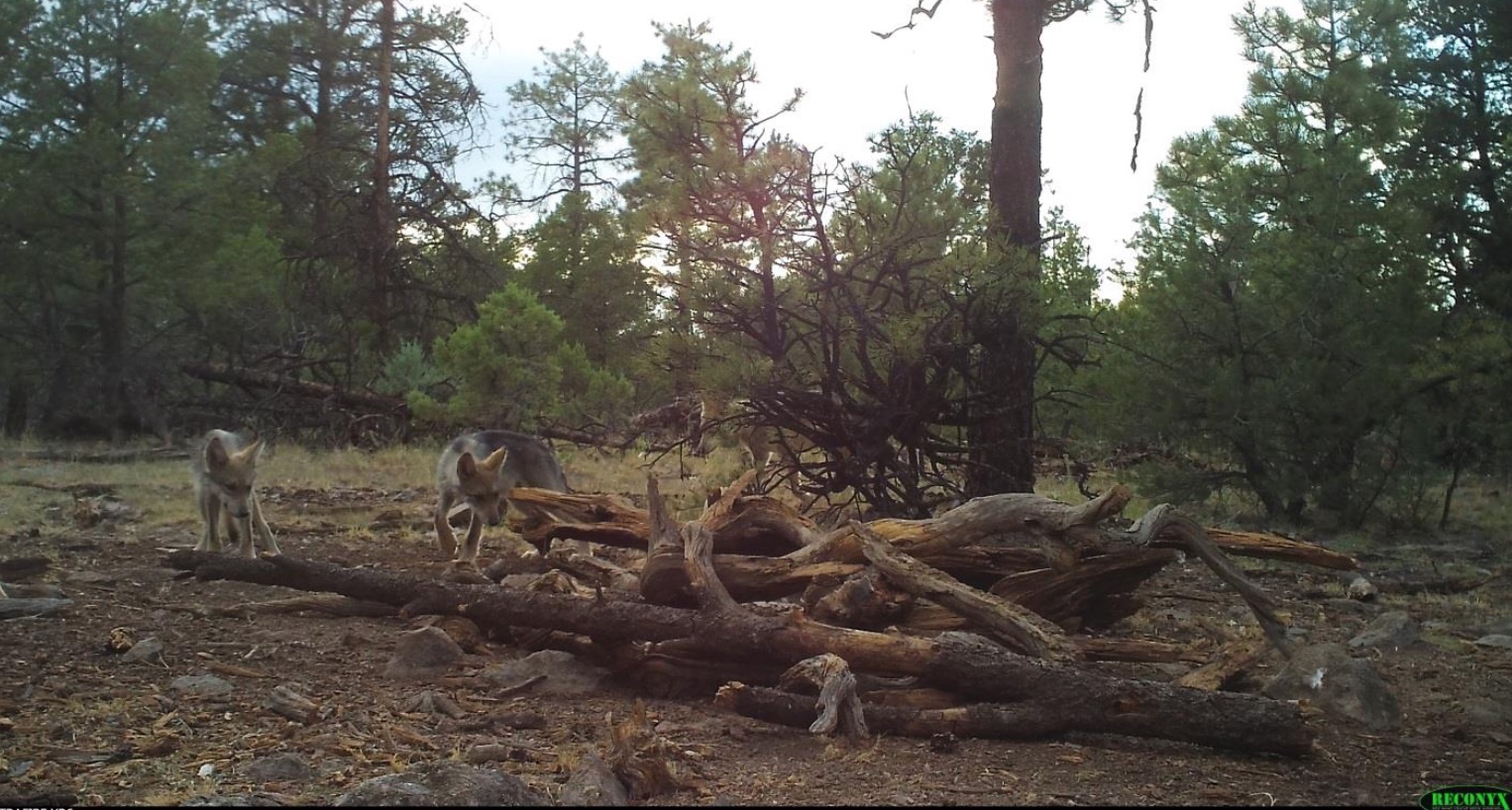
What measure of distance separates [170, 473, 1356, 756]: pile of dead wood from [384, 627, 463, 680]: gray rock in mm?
367

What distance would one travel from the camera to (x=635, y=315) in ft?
92.1

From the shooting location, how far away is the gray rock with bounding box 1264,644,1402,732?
5414 mm

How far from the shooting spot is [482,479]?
10.1 m

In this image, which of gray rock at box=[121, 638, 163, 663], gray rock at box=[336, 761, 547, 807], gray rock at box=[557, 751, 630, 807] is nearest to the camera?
gray rock at box=[336, 761, 547, 807]

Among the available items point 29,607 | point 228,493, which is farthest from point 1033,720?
point 228,493

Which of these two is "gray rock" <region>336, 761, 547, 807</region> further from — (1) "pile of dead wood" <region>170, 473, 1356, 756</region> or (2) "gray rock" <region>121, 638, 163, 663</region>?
(2) "gray rock" <region>121, 638, 163, 663</region>

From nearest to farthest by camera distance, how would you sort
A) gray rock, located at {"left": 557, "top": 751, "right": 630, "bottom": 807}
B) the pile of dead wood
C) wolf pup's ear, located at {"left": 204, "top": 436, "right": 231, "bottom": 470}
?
gray rock, located at {"left": 557, "top": 751, "right": 630, "bottom": 807}
the pile of dead wood
wolf pup's ear, located at {"left": 204, "top": 436, "right": 231, "bottom": 470}

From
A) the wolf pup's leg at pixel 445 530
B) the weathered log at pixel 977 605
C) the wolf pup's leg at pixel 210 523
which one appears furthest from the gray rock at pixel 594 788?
the wolf pup's leg at pixel 210 523

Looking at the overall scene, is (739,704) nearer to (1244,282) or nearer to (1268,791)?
(1268,791)

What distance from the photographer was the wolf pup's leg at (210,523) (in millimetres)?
9820

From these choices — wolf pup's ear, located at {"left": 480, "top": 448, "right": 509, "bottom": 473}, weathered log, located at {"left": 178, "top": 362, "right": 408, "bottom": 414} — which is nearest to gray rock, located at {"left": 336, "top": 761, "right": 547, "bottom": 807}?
wolf pup's ear, located at {"left": 480, "top": 448, "right": 509, "bottom": 473}

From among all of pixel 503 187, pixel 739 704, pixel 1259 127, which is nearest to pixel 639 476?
pixel 1259 127

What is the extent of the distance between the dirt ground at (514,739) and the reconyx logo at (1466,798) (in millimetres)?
108

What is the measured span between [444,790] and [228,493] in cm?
652
